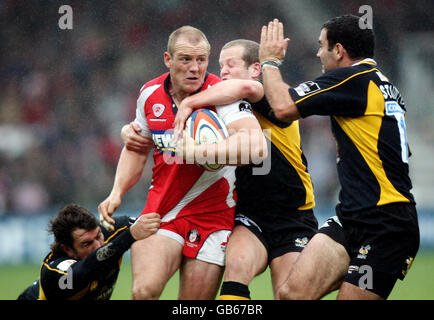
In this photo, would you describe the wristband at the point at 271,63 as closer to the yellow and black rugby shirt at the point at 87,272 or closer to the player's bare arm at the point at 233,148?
the player's bare arm at the point at 233,148

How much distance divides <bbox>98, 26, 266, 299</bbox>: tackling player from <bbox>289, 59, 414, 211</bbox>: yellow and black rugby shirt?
58 centimetres

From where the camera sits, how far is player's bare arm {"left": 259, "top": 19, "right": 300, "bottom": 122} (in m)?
4.48

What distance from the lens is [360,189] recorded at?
4422 mm

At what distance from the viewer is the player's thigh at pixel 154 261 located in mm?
4359

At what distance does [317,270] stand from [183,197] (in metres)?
1.17

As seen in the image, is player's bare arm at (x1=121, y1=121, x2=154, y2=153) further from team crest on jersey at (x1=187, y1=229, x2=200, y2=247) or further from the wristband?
the wristband

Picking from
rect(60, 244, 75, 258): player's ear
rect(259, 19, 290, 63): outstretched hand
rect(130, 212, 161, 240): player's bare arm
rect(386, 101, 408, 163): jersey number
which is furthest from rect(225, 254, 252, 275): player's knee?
rect(60, 244, 75, 258): player's ear

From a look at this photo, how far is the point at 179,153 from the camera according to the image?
4332mm

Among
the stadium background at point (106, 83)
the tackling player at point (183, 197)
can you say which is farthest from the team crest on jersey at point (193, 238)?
the stadium background at point (106, 83)

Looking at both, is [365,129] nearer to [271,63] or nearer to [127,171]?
[271,63]

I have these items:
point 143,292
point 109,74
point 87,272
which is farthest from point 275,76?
point 109,74
